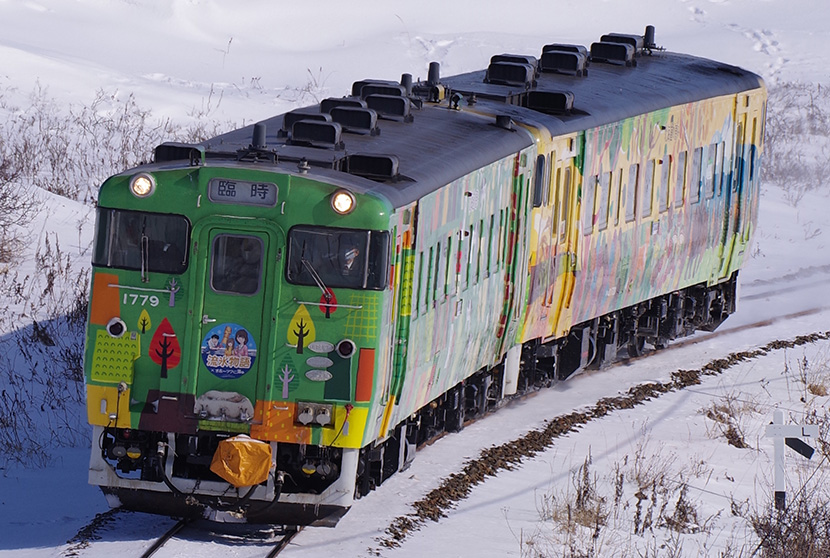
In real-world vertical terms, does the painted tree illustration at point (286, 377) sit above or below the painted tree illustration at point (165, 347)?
below

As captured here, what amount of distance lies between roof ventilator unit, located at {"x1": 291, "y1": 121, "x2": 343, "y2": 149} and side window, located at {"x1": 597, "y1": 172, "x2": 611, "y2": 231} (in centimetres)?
640

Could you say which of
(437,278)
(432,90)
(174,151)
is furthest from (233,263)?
(432,90)

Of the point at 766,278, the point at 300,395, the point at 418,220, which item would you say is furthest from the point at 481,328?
the point at 766,278

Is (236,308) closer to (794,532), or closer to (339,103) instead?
(339,103)

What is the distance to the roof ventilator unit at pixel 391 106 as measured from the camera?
570 inches

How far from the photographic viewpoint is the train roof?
11.5 meters

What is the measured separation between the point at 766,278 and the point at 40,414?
16601 mm

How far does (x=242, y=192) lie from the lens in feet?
35.9

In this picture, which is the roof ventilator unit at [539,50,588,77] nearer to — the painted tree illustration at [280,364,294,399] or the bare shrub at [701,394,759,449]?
the bare shrub at [701,394,759,449]

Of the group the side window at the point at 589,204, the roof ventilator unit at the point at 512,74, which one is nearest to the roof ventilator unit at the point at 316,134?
the side window at the point at 589,204

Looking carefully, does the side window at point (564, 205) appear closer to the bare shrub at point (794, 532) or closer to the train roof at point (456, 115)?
the train roof at point (456, 115)

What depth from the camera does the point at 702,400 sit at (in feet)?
59.7

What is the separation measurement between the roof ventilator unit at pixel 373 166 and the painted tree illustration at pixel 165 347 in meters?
1.77

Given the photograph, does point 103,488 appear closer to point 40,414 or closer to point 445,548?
point 445,548
